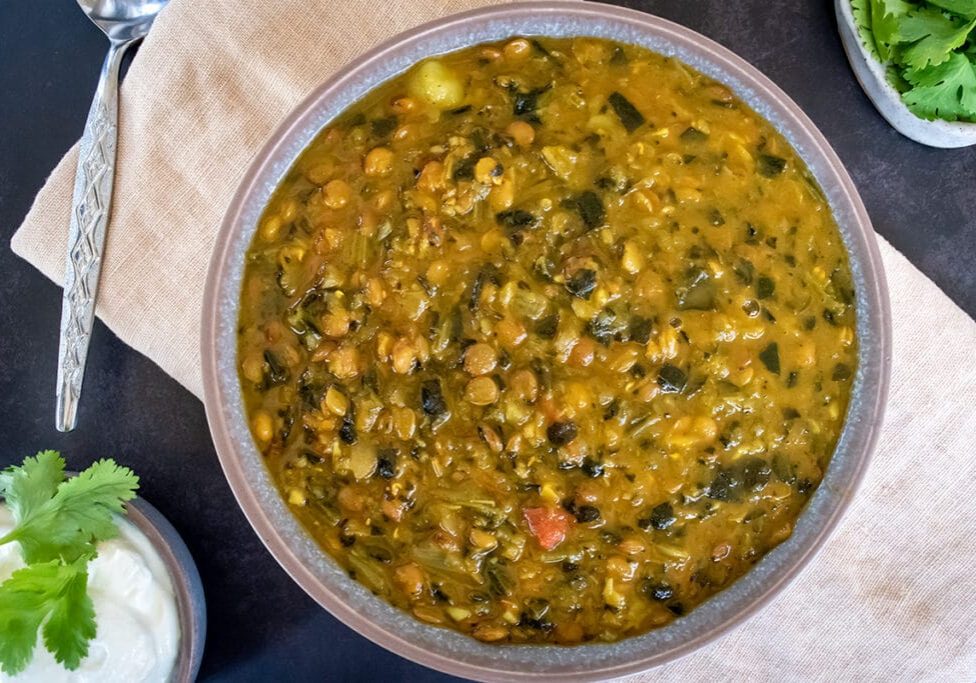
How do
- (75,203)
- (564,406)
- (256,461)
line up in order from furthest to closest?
(75,203), (256,461), (564,406)

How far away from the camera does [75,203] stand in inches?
143

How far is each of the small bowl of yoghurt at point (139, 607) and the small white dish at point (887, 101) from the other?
10.9 ft

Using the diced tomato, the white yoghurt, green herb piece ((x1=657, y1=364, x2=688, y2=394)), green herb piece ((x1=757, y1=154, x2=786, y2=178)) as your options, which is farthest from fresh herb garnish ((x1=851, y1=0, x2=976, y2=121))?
the white yoghurt

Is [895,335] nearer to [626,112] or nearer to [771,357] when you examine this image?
[771,357]

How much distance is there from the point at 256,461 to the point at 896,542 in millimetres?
2552

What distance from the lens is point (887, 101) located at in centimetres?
362

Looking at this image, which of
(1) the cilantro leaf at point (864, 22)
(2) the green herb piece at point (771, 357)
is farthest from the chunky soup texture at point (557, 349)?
(1) the cilantro leaf at point (864, 22)

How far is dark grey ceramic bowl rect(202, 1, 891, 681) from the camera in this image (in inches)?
122

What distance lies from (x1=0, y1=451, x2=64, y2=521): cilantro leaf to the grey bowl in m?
0.30

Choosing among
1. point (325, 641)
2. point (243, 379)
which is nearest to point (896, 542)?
point (325, 641)

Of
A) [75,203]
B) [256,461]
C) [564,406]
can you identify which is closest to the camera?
[564,406]

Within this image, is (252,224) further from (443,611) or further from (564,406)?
(443,611)

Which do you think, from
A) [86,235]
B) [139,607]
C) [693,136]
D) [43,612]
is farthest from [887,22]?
[43,612]

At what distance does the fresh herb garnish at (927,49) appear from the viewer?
11.2 ft
